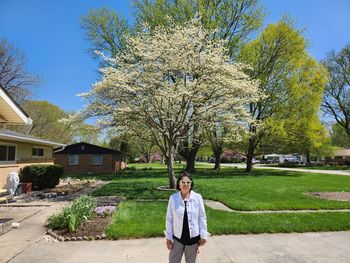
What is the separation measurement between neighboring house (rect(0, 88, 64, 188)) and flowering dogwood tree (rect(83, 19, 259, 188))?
13.4 feet

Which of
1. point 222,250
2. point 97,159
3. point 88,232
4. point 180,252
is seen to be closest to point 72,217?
point 88,232

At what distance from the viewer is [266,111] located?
3150 cm

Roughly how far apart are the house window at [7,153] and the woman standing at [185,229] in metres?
14.1

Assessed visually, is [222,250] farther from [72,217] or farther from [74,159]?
[74,159]

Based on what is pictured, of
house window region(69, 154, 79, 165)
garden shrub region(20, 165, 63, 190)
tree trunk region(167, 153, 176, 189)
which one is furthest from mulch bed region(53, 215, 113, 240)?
house window region(69, 154, 79, 165)

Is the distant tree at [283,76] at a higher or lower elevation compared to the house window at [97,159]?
higher

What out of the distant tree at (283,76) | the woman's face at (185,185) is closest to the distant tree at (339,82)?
the distant tree at (283,76)

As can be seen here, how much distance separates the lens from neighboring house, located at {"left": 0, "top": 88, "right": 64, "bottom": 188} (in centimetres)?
866

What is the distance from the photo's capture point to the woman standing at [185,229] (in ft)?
13.5

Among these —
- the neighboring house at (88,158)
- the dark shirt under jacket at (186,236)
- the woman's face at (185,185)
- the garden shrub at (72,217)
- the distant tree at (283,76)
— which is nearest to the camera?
the dark shirt under jacket at (186,236)

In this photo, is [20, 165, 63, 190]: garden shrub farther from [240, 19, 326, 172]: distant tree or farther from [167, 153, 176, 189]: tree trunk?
[240, 19, 326, 172]: distant tree

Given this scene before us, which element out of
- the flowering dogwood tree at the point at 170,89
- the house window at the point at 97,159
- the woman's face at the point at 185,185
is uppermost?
the flowering dogwood tree at the point at 170,89

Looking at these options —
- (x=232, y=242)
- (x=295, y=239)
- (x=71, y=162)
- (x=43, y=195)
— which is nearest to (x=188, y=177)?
(x=232, y=242)

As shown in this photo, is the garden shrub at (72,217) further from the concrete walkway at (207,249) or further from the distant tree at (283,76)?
the distant tree at (283,76)
